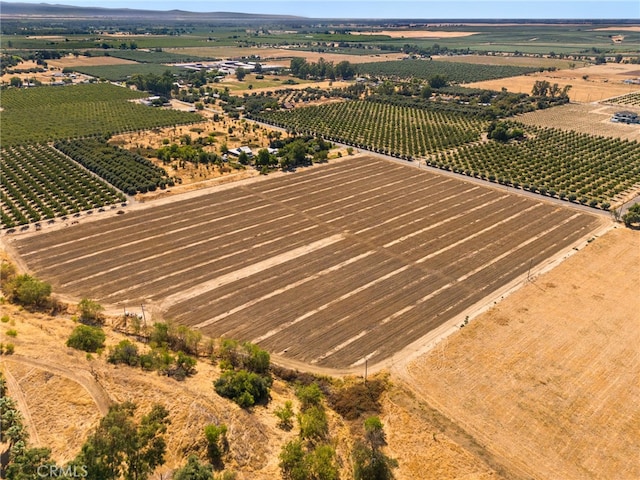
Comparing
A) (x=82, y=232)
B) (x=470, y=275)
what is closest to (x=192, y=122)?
(x=82, y=232)

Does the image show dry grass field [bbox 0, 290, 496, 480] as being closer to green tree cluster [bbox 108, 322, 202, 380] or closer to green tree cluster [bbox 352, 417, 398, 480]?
green tree cluster [bbox 108, 322, 202, 380]

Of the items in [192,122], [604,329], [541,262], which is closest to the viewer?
[604,329]

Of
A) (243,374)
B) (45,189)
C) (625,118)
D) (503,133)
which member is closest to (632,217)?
(503,133)

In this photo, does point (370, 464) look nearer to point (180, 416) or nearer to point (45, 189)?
point (180, 416)

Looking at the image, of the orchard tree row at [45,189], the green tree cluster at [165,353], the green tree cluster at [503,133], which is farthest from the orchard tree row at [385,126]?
the green tree cluster at [165,353]

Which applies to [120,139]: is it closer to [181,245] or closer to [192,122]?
[192,122]

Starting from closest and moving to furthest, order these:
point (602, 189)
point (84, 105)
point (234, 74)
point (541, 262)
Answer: point (541, 262), point (602, 189), point (84, 105), point (234, 74)
